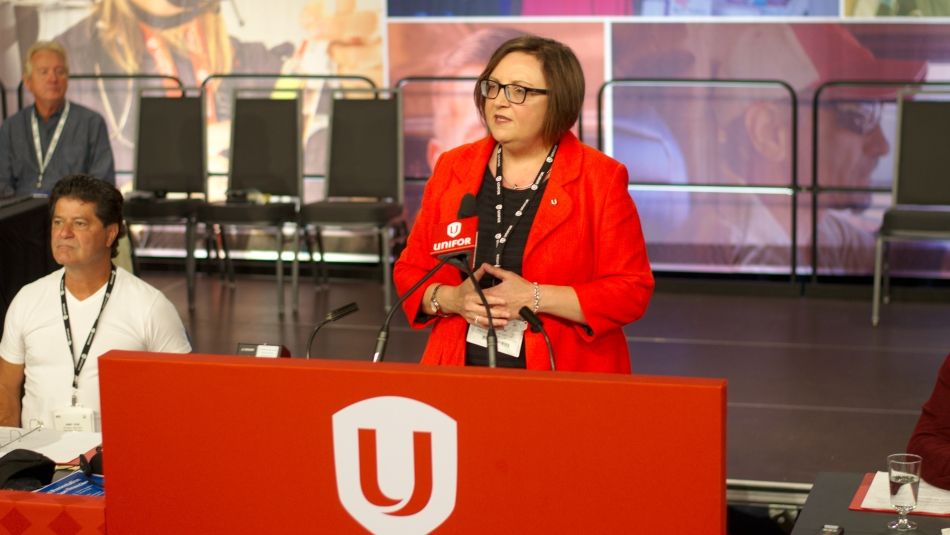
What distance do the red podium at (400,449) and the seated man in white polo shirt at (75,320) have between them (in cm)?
157

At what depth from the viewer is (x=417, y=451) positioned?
1882 mm

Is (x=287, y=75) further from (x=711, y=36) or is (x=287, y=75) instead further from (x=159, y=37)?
(x=711, y=36)

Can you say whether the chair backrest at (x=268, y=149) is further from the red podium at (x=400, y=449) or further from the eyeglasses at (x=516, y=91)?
the red podium at (x=400, y=449)

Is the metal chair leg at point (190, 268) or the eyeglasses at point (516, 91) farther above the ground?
the eyeglasses at point (516, 91)

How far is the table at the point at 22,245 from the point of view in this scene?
165 inches

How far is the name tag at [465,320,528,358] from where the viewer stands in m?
2.79

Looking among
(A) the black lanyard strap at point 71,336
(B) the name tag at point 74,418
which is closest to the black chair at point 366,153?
(A) the black lanyard strap at point 71,336

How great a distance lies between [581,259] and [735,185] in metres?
5.97

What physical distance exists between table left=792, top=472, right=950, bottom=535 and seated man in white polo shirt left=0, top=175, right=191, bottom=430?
5.85ft

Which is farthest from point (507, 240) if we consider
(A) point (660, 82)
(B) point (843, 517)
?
(A) point (660, 82)

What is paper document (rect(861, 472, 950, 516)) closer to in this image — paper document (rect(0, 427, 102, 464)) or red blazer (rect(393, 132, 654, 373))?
red blazer (rect(393, 132, 654, 373))

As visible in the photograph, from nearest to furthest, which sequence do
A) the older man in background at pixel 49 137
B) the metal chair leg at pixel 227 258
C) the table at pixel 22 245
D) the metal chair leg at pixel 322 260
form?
1. the table at pixel 22 245
2. the older man in background at pixel 49 137
3. the metal chair leg at pixel 322 260
4. the metal chair leg at pixel 227 258

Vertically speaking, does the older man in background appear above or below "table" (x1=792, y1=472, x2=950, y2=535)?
above

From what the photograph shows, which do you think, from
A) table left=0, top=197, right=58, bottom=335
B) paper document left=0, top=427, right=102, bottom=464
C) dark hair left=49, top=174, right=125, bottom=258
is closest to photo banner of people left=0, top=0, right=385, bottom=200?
table left=0, top=197, right=58, bottom=335
